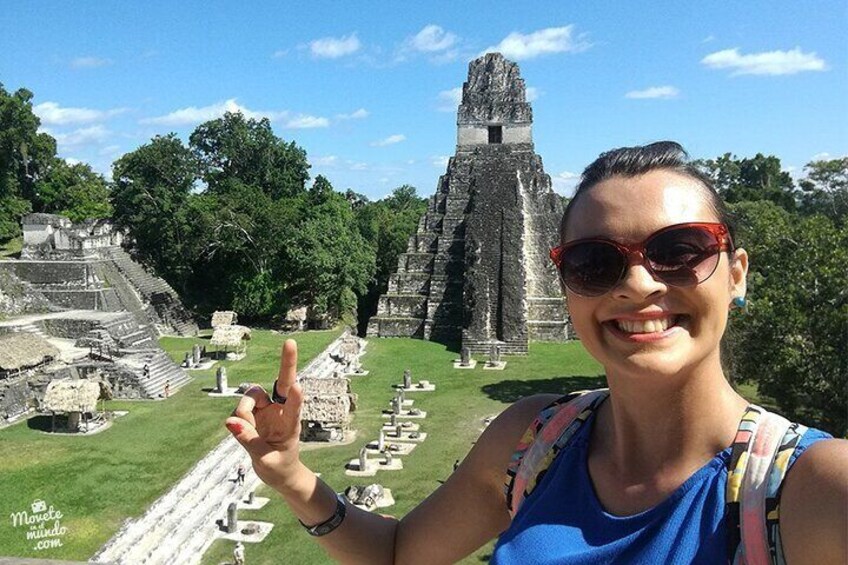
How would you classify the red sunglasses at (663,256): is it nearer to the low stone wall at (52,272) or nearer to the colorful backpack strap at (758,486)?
the colorful backpack strap at (758,486)

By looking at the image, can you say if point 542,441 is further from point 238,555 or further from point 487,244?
point 487,244

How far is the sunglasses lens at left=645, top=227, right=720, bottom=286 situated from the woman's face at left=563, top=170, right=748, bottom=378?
0.02 m

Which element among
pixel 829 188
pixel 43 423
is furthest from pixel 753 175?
pixel 43 423

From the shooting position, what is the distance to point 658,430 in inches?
63.7

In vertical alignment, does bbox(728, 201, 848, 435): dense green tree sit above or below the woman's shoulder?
below

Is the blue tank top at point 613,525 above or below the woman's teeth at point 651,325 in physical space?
below

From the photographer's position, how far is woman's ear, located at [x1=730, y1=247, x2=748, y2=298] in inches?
67.0

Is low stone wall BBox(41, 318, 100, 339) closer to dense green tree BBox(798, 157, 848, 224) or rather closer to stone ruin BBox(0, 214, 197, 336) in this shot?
stone ruin BBox(0, 214, 197, 336)

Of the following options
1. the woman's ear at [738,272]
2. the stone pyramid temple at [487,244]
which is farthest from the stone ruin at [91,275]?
the woman's ear at [738,272]

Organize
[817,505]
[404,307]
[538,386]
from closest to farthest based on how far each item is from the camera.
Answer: [817,505]
[538,386]
[404,307]

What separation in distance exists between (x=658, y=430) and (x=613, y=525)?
0.27 metres

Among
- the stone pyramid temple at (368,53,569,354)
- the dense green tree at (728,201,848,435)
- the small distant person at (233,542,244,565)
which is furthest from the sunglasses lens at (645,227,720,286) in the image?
the stone pyramid temple at (368,53,569,354)

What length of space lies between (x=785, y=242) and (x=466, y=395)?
8.56 m

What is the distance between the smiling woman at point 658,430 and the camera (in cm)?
129
